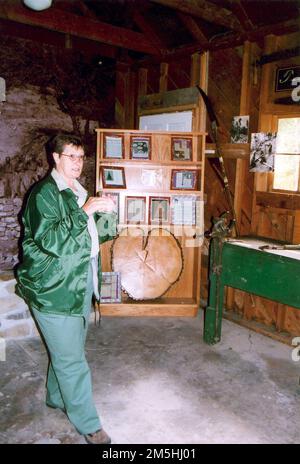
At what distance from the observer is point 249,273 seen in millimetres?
3734

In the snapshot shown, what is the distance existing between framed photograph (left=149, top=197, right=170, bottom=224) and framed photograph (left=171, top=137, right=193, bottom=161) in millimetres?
540

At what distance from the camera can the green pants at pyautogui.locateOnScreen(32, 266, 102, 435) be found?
7.67ft

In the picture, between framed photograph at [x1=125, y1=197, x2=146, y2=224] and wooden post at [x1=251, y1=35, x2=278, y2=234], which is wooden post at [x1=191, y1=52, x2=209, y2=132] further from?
framed photograph at [x1=125, y1=197, x2=146, y2=224]

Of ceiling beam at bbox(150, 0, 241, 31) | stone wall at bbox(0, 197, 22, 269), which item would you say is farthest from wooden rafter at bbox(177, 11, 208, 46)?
stone wall at bbox(0, 197, 22, 269)

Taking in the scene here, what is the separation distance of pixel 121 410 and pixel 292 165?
2.97 meters

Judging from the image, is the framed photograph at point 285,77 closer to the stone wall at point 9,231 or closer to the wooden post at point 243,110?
the wooden post at point 243,110

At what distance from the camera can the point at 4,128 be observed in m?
5.80

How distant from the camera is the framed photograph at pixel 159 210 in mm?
5105

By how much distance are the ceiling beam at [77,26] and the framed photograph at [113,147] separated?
1454mm

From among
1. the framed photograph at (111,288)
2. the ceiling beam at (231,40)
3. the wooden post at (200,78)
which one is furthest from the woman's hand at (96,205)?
the wooden post at (200,78)

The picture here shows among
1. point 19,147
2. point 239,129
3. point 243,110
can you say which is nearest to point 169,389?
point 239,129

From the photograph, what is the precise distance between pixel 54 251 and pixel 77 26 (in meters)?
4.02
